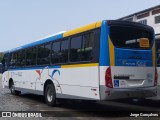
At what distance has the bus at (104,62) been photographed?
9078 millimetres

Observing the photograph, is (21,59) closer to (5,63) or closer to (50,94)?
(5,63)

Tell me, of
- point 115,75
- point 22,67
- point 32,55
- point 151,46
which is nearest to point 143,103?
point 151,46

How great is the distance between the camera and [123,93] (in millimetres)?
9133

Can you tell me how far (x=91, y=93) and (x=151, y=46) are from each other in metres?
2.77

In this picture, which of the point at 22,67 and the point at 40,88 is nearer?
the point at 40,88

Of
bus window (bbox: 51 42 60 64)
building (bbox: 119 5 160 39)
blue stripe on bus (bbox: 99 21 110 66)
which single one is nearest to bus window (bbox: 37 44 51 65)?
bus window (bbox: 51 42 60 64)

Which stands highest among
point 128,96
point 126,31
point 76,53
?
point 126,31

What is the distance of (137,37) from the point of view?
32.7 ft

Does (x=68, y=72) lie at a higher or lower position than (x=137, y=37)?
lower

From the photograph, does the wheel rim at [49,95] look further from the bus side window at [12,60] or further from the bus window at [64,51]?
the bus side window at [12,60]

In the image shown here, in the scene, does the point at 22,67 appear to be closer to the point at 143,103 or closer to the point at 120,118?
the point at 143,103

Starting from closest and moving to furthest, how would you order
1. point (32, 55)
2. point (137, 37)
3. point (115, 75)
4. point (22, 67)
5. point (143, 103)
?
point (115, 75)
point (137, 37)
point (143, 103)
point (32, 55)
point (22, 67)

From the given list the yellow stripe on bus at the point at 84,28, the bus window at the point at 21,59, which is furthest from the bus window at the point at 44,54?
the bus window at the point at 21,59

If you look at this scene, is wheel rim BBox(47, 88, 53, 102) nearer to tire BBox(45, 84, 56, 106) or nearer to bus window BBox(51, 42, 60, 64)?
tire BBox(45, 84, 56, 106)
